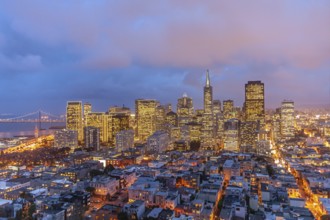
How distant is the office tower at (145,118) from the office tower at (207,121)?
1300 centimetres

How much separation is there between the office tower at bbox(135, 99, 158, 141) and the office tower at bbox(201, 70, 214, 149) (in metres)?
13.0

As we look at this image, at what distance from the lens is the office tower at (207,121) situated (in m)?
51.5

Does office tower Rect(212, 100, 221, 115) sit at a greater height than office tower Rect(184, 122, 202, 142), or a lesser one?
greater

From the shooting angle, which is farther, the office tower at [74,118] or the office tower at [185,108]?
the office tower at [185,108]

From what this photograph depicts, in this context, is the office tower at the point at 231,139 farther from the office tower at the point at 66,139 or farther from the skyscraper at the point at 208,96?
the office tower at the point at 66,139

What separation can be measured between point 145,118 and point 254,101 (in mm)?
26454

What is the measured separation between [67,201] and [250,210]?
36.8 feet

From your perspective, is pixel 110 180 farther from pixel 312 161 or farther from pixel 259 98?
pixel 259 98

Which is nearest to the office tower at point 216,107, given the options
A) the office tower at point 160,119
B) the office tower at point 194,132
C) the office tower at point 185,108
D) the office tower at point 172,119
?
the office tower at point 185,108

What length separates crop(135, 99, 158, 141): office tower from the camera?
64062 millimetres

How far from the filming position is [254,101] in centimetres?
6353

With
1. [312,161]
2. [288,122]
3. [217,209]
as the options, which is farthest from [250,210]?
[288,122]

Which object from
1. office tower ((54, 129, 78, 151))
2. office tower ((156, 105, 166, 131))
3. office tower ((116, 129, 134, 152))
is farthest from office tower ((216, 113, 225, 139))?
office tower ((54, 129, 78, 151))

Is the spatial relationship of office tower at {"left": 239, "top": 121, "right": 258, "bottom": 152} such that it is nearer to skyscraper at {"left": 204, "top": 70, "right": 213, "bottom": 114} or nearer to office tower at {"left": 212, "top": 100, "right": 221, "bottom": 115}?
skyscraper at {"left": 204, "top": 70, "right": 213, "bottom": 114}
